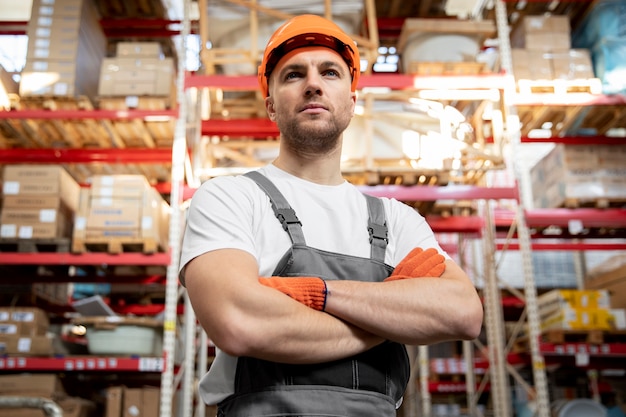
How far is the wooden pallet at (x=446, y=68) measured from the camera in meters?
8.39

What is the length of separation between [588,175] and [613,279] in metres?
2.56

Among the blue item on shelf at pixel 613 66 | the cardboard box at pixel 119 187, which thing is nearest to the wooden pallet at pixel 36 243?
the cardboard box at pixel 119 187

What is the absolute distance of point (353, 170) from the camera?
827 centimetres

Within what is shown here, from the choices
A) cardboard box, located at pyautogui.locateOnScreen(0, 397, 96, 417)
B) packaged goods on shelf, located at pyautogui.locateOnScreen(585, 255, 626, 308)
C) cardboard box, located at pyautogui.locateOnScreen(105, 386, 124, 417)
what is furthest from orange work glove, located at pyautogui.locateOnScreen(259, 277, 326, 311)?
packaged goods on shelf, located at pyautogui.locateOnScreen(585, 255, 626, 308)

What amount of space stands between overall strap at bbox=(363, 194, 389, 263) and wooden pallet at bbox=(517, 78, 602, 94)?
23.1ft

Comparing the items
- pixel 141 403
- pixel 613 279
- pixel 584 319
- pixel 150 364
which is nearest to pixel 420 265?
pixel 150 364

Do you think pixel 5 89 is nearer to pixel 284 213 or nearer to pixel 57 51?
pixel 57 51

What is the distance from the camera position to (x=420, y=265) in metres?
1.78

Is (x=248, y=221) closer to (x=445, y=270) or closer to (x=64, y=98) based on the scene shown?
(x=445, y=270)

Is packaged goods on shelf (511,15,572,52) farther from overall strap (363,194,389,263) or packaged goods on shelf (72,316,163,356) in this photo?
overall strap (363,194,389,263)

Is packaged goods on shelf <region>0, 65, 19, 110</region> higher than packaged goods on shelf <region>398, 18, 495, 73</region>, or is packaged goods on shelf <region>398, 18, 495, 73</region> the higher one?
packaged goods on shelf <region>398, 18, 495, 73</region>

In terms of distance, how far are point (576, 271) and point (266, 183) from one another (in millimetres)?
13392

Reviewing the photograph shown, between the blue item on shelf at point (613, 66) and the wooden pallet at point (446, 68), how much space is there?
1.53 m

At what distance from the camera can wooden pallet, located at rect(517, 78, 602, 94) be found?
27.5ft
